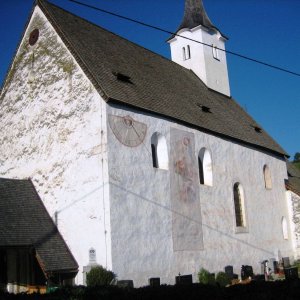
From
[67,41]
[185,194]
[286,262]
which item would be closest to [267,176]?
[286,262]

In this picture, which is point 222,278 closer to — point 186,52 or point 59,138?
point 59,138

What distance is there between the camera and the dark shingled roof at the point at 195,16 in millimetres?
32062

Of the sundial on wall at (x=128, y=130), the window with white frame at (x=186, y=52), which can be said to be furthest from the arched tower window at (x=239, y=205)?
the window with white frame at (x=186, y=52)

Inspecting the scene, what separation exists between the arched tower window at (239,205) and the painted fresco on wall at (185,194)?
397 centimetres

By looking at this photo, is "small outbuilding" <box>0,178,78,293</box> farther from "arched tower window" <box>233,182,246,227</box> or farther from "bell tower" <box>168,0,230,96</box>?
"bell tower" <box>168,0,230,96</box>

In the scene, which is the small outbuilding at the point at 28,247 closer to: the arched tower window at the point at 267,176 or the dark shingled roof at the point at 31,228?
the dark shingled roof at the point at 31,228

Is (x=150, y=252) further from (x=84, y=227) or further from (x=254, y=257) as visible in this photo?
(x=254, y=257)

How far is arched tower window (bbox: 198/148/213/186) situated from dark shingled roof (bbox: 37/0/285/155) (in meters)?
1.21

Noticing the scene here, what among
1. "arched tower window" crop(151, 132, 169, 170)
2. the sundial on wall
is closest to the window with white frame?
"arched tower window" crop(151, 132, 169, 170)

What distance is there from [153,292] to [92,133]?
839cm

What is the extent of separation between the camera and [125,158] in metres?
17.4

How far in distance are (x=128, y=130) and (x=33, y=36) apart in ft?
24.0

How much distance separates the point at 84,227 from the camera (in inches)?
660

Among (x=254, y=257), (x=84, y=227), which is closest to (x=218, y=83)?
(x=254, y=257)
